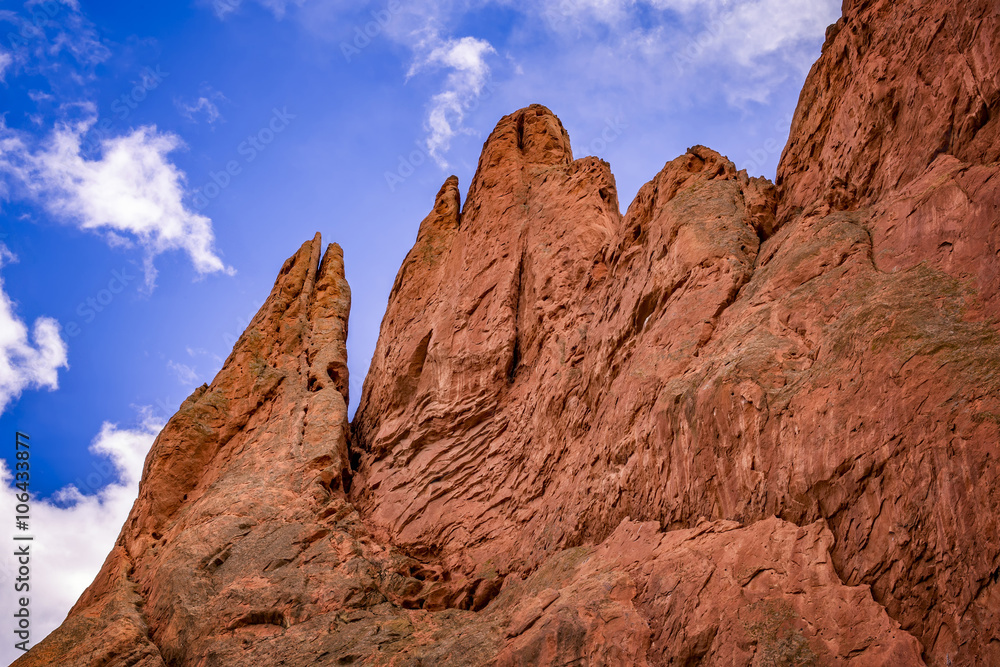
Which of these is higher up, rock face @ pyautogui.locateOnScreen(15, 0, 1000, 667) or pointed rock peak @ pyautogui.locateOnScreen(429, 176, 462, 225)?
pointed rock peak @ pyautogui.locateOnScreen(429, 176, 462, 225)

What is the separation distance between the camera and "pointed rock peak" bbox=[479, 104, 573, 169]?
113 ft

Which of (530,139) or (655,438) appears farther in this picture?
(530,139)

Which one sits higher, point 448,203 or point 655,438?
point 448,203

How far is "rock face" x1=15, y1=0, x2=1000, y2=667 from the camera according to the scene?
11.3 meters

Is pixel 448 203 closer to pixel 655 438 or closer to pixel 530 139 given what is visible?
pixel 530 139

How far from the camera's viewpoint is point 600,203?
28.4 metres

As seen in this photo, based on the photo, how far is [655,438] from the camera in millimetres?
16203

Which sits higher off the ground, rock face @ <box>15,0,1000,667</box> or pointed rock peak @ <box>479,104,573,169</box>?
pointed rock peak @ <box>479,104,573,169</box>

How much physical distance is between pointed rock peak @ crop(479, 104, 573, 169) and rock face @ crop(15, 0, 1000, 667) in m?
2.57

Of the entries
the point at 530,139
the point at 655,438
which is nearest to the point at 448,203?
the point at 530,139

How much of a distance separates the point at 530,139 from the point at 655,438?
883 inches

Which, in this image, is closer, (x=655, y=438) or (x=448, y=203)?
(x=655, y=438)

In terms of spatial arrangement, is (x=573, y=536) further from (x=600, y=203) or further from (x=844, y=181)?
(x=600, y=203)

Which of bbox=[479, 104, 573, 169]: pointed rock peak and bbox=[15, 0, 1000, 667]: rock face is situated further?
bbox=[479, 104, 573, 169]: pointed rock peak
